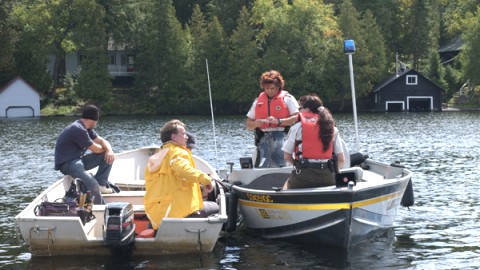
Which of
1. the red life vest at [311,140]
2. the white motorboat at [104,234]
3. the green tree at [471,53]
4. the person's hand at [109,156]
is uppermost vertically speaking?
the green tree at [471,53]

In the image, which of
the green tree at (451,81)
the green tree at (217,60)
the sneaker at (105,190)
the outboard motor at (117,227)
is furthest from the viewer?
the green tree at (451,81)

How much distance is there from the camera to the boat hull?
41.9ft

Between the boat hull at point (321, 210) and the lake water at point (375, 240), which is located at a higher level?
the boat hull at point (321, 210)

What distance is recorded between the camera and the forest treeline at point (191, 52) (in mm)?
82688

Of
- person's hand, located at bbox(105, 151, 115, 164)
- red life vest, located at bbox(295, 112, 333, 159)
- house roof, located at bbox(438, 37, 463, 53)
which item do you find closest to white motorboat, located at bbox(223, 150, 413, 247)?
red life vest, located at bbox(295, 112, 333, 159)

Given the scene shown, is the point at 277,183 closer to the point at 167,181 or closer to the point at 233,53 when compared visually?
the point at 167,181

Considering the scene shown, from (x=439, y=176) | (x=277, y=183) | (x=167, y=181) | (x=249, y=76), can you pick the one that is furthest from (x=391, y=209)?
(x=249, y=76)

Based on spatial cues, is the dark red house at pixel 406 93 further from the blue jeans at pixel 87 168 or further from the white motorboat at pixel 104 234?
the white motorboat at pixel 104 234

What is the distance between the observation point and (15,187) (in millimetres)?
23234

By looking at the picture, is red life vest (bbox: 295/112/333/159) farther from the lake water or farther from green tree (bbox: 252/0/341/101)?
green tree (bbox: 252/0/341/101)

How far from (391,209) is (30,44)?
243 feet

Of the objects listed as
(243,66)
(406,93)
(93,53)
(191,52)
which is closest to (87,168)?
(93,53)

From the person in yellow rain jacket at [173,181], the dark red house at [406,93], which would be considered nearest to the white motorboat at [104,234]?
the person in yellow rain jacket at [173,181]

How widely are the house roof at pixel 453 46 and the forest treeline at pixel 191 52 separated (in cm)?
912
